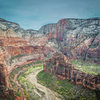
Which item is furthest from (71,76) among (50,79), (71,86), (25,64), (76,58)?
(25,64)

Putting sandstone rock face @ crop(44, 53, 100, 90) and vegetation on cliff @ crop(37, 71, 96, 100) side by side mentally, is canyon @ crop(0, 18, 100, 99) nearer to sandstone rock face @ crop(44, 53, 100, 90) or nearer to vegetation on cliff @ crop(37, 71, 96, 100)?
sandstone rock face @ crop(44, 53, 100, 90)

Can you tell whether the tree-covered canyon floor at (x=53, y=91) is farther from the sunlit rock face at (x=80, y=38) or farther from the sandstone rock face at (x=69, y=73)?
the sunlit rock face at (x=80, y=38)

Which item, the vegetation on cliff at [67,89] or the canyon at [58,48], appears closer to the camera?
the vegetation on cliff at [67,89]

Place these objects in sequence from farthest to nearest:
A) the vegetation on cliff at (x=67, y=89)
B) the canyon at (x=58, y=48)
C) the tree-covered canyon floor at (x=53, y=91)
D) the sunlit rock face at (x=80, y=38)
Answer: the sunlit rock face at (x=80, y=38)
the canyon at (x=58, y=48)
the tree-covered canyon floor at (x=53, y=91)
the vegetation on cliff at (x=67, y=89)

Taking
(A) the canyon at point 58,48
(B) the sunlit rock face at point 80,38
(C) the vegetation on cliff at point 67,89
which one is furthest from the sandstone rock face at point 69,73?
(B) the sunlit rock face at point 80,38

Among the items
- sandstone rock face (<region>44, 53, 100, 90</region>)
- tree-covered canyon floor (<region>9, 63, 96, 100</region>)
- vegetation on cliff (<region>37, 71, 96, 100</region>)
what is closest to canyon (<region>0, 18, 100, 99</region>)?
sandstone rock face (<region>44, 53, 100, 90</region>)

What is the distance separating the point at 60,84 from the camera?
A: 36.7 metres

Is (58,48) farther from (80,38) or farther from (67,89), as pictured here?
(67,89)

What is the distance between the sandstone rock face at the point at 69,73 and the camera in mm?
28484

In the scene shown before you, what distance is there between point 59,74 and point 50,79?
194 inches

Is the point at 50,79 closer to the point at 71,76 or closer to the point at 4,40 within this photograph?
the point at 71,76

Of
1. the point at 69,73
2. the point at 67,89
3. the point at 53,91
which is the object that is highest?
the point at 69,73

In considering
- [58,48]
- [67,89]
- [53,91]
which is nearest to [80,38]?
[58,48]

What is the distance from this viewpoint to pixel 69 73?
36688 millimetres
